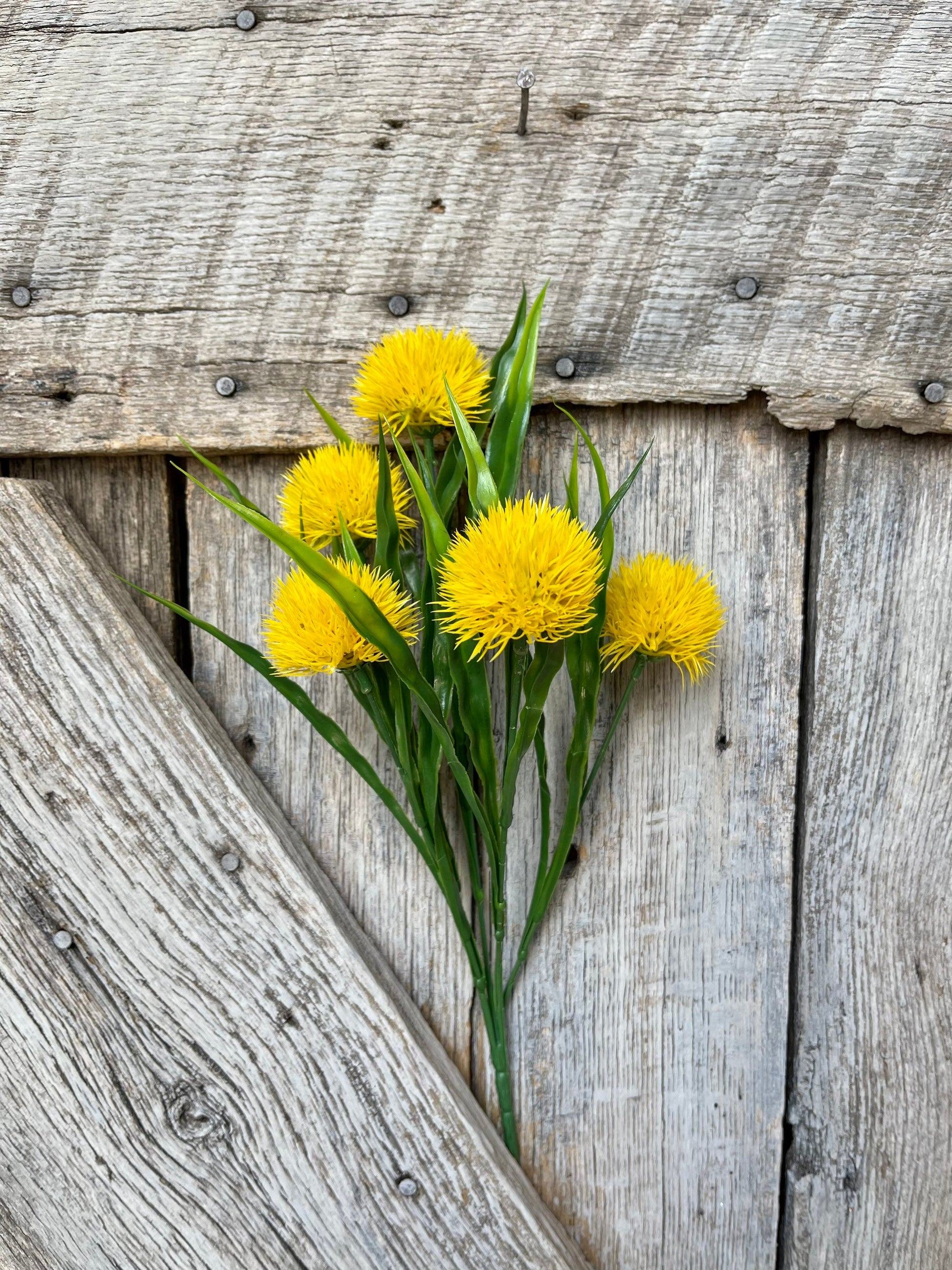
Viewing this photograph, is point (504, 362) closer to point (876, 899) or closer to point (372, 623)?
point (372, 623)

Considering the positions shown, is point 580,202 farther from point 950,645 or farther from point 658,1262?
point 658,1262

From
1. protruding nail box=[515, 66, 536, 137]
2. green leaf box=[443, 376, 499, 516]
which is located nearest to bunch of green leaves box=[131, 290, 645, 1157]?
green leaf box=[443, 376, 499, 516]

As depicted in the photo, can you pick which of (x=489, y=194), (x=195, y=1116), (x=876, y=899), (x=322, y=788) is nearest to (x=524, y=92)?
(x=489, y=194)

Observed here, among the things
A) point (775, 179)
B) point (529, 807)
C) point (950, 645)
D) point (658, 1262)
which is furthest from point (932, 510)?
point (658, 1262)

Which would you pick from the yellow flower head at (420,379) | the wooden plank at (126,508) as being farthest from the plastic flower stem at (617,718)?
the wooden plank at (126,508)

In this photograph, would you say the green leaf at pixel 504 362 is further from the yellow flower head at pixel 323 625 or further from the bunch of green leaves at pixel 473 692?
the yellow flower head at pixel 323 625

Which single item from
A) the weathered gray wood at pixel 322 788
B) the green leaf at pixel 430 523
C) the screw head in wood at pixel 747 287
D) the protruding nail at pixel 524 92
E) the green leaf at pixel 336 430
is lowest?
the weathered gray wood at pixel 322 788

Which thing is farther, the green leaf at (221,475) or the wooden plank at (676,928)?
the wooden plank at (676,928)

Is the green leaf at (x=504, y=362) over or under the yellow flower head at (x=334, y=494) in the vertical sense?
over
